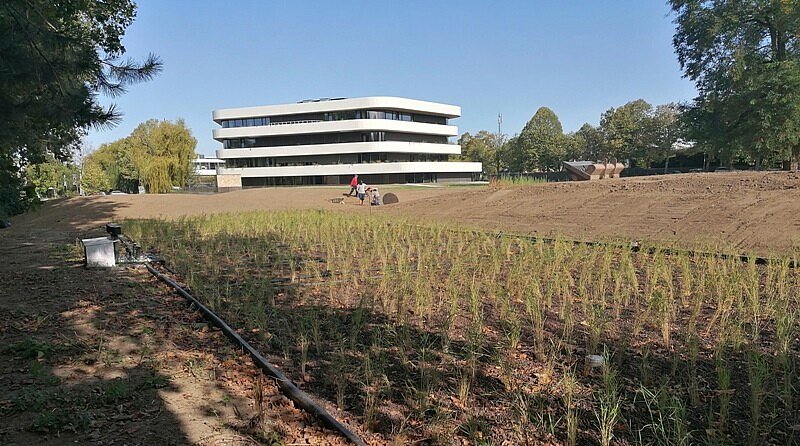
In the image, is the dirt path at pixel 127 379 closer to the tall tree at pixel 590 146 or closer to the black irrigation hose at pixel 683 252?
the black irrigation hose at pixel 683 252

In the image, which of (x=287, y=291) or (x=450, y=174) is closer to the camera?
(x=287, y=291)

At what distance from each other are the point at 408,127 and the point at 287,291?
2169 inches

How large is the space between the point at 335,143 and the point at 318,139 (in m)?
2.69

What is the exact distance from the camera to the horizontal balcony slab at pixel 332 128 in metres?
57.0

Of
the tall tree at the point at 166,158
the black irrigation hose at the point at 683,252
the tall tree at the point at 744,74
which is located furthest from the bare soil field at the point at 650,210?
the tall tree at the point at 166,158

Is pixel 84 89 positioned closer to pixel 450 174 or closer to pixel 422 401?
pixel 422 401

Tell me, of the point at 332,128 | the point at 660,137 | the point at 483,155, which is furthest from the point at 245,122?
the point at 660,137

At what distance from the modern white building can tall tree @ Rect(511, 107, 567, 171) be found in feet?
24.2

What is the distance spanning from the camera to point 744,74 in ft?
79.2

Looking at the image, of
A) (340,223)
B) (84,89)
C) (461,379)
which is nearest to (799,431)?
(461,379)

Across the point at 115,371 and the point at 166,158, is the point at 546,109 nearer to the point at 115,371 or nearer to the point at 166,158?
the point at 166,158

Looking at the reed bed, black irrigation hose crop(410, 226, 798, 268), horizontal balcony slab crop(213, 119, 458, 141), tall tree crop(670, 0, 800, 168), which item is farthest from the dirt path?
horizontal balcony slab crop(213, 119, 458, 141)

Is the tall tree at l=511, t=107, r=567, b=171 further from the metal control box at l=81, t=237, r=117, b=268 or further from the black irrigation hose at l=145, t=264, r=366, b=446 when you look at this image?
the black irrigation hose at l=145, t=264, r=366, b=446

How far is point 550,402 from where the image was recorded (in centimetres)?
304
